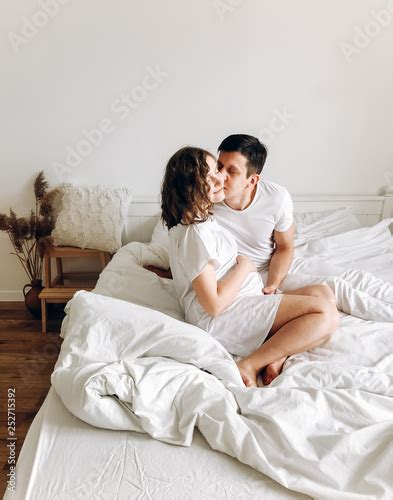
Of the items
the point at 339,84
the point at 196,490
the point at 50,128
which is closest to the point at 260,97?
the point at 339,84

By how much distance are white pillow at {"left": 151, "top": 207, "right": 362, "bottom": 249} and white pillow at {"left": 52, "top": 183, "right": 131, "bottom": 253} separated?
229 mm

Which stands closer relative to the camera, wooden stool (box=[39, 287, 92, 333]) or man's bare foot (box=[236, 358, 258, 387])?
man's bare foot (box=[236, 358, 258, 387])

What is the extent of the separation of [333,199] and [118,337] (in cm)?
180

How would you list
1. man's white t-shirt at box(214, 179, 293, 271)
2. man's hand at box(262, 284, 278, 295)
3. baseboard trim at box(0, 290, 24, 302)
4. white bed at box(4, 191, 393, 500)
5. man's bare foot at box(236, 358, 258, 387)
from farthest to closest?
baseboard trim at box(0, 290, 24, 302), man's white t-shirt at box(214, 179, 293, 271), man's hand at box(262, 284, 278, 295), man's bare foot at box(236, 358, 258, 387), white bed at box(4, 191, 393, 500)

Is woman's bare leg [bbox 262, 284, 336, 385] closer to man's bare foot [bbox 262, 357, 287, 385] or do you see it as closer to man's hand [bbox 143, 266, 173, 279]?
man's bare foot [bbox 262, 357, 287, 385]

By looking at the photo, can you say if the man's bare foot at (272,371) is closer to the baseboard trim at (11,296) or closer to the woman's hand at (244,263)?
the woman's hand at (244,263)

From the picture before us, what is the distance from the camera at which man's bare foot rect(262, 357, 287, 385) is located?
4.08ft

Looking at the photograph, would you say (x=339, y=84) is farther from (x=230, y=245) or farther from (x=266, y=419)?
(x=266, y=419)

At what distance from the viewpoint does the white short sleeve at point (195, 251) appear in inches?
49.5

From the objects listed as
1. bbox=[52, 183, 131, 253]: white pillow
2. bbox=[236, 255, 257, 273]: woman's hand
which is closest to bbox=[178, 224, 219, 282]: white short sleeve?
bbox=[236, 255, 257, 273]: woman's hand

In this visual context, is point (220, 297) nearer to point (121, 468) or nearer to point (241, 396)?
point (241, 396)

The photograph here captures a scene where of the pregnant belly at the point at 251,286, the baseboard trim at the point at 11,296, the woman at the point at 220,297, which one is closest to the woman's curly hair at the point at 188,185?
the woman at the point at 220,297

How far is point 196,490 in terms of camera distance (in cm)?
87

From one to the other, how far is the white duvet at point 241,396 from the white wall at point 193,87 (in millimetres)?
1368
